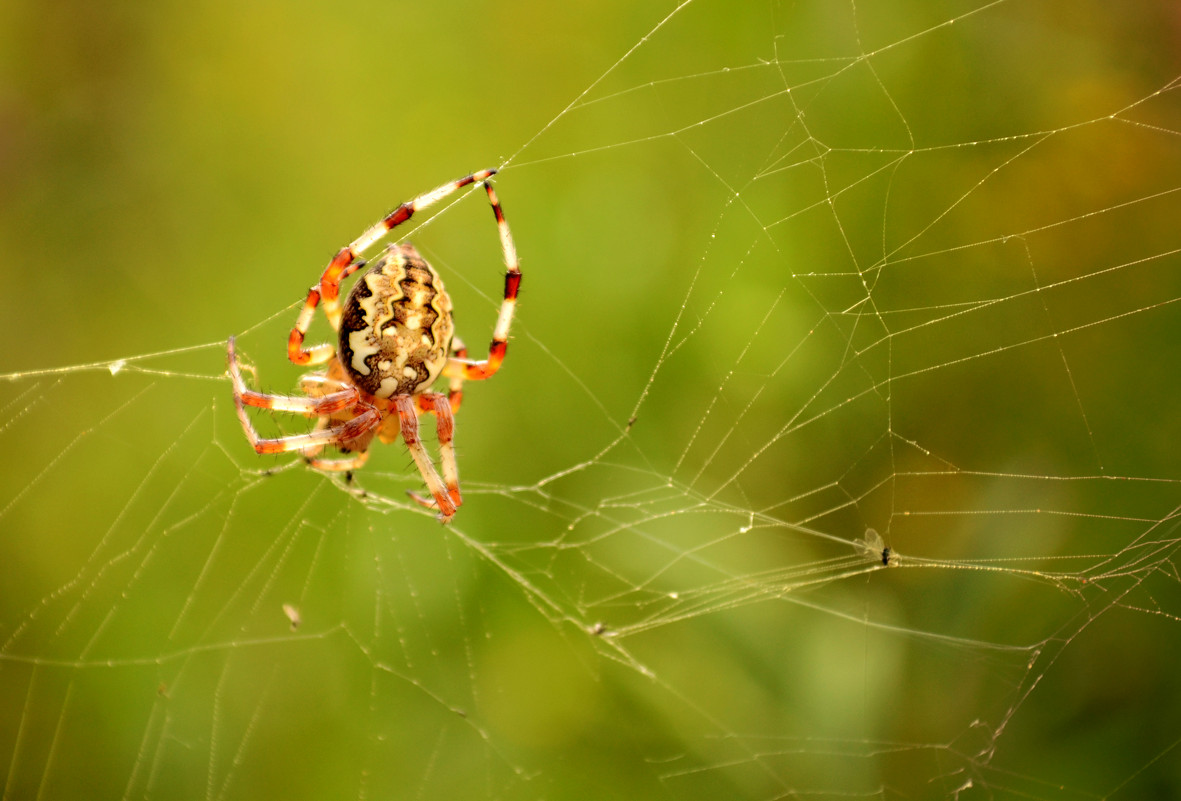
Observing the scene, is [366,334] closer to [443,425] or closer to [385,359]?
[385,359]

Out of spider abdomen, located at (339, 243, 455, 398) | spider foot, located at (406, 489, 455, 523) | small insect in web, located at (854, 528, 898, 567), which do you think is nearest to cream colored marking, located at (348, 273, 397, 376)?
spider abdomen, located at (339, 243, 455, 398)

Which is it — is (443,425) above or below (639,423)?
above

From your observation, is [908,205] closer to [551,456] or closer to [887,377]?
[887,377]

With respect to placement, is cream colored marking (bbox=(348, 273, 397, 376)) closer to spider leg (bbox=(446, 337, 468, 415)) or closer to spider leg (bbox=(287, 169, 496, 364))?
spider leg (bbox=(287, 169, 496, 364))

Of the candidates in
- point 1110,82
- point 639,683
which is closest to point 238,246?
point 639,683

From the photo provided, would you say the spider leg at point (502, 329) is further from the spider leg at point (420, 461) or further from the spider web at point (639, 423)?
the spider web at point (639, 423)

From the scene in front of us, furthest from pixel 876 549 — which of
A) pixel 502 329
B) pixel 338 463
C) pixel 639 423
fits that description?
pixel 338 463
